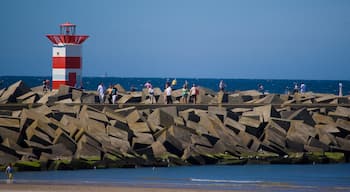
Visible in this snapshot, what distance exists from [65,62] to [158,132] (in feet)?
21.1

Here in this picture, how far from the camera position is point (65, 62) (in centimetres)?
3019

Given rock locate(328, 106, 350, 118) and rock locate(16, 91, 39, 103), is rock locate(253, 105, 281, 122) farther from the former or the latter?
rock locate(16, 91, 39, 103)

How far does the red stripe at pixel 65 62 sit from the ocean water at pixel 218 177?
805 cm

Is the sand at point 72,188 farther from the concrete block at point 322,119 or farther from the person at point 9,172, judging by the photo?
the concrete block at point 322,119

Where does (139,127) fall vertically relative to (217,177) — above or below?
above

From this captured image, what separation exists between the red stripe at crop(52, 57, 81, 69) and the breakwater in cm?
121

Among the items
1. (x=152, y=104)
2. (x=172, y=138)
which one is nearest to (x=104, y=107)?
(x=152, y=104)

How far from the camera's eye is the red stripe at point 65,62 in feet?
99.1

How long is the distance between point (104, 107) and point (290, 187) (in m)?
8.53

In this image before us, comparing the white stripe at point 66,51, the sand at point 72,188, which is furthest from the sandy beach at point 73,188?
the white stripe at point 66,51

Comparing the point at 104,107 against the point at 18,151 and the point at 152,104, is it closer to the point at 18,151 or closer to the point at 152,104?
the point at 152,104

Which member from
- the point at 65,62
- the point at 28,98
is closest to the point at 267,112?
the point at 65,62

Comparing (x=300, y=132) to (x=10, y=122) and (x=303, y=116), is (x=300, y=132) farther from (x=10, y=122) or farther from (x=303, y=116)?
(x=10, y=122)

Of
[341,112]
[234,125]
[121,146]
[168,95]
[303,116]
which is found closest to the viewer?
[121,146]
